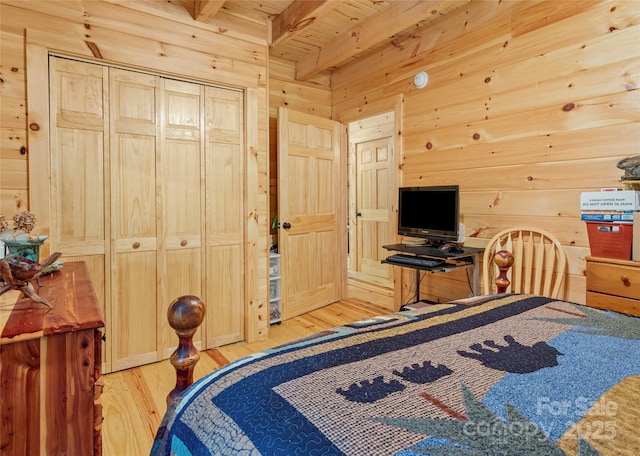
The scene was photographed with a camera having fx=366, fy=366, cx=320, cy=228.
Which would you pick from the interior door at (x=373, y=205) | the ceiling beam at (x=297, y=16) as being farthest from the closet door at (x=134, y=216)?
the interior door at (x=373, y=205)

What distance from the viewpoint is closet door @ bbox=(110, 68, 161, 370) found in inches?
96.1

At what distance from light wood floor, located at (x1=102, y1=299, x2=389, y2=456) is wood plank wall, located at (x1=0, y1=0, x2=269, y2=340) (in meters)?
0.27

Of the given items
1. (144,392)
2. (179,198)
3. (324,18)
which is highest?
(324,18)

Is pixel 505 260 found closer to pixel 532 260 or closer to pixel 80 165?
pixel 532 260

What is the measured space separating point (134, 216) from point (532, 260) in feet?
8.91

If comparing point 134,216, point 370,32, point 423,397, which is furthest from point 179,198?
point 423,397

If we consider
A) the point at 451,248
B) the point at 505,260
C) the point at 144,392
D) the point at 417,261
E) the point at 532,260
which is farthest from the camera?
the point at 451,248

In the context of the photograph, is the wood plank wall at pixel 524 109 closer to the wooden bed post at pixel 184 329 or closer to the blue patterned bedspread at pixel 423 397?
the blue patterned bedspread at pixel 423 397

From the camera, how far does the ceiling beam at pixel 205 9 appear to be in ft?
7.91

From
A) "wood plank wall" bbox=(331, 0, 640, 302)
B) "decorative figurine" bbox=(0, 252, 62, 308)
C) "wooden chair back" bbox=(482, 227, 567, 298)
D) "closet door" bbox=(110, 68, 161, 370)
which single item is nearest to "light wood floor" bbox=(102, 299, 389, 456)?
"closet door" bbox=(110, 68, 161, 370)

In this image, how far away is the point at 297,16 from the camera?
2.74m

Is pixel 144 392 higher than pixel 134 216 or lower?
lower

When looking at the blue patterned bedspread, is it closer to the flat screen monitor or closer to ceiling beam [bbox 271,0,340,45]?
the flat screen monitor

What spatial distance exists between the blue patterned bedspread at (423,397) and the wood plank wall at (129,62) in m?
2.06
